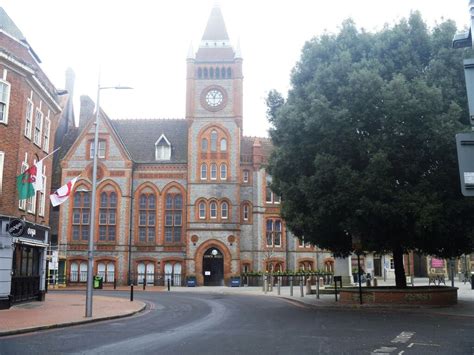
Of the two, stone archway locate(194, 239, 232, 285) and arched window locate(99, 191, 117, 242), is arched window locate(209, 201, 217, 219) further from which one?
arched window locate(99, 191, 117, 242)

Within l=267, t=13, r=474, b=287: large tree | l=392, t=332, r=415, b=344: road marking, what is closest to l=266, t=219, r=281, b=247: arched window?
l=267, t=13, r=474, b=287: large tree

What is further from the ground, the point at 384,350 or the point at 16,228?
the point at 16,228

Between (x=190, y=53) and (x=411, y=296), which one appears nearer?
(x=411, y=296)

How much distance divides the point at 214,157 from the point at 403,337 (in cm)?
3844

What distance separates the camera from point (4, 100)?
22188 mm

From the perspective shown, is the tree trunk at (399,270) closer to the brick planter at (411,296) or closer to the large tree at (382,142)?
the large tree at (382,142)

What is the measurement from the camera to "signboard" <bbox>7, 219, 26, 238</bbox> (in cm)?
2025

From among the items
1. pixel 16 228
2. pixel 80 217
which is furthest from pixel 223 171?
pixel 16 228

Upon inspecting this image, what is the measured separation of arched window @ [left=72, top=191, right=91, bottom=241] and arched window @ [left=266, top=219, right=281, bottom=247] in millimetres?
17196

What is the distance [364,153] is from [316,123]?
2.23 meters

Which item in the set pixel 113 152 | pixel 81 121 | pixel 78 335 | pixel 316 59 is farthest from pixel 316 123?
pixel 81 121

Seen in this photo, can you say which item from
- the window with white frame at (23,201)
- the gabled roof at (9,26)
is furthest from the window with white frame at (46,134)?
the gabled roof at (9,26)

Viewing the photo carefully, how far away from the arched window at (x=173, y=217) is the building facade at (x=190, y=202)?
95 mm

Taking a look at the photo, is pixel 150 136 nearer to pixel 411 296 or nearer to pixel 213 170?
pixel 213 170
